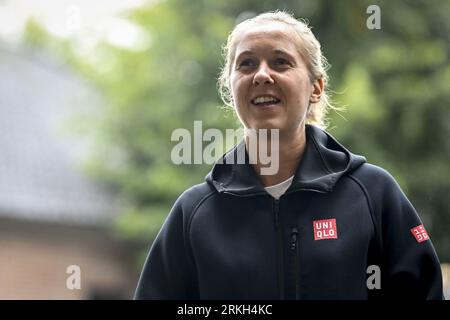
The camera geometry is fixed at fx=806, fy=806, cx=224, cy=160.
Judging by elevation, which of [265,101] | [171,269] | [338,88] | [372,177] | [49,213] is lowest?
[171,269]

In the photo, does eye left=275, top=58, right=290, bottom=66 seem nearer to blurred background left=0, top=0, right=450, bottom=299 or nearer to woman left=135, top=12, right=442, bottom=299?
woman left=135, top=12, right=442, bottom=299

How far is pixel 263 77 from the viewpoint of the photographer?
2.07 meters

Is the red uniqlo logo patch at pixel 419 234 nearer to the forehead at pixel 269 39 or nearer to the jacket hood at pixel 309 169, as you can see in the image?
the jacket hood at pixel 309 169

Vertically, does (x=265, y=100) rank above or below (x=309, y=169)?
above

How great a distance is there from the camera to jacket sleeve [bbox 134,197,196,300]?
2115mm

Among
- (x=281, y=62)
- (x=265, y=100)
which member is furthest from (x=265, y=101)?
(x=281, y=62)

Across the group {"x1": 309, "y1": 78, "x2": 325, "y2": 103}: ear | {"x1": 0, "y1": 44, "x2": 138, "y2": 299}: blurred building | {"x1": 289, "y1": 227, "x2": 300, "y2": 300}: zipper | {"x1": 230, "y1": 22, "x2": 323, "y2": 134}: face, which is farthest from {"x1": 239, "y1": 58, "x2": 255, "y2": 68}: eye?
{"x1": 0, "y1": 44, "x2": 138, "y2": 299}: blurred building

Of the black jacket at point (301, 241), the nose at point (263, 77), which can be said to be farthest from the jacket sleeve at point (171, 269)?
the nose at point (263, 77)

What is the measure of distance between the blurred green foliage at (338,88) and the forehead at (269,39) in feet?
15.4

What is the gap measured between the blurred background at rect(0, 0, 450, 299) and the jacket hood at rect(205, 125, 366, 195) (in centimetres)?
454

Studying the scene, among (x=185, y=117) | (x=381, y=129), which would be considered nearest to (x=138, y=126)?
(x=185, y=117)

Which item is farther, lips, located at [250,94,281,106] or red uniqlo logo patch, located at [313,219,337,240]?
lips, located at [250,94,281,106]

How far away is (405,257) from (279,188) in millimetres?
388

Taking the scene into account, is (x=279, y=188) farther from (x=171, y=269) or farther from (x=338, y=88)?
(x=338, y=88)
